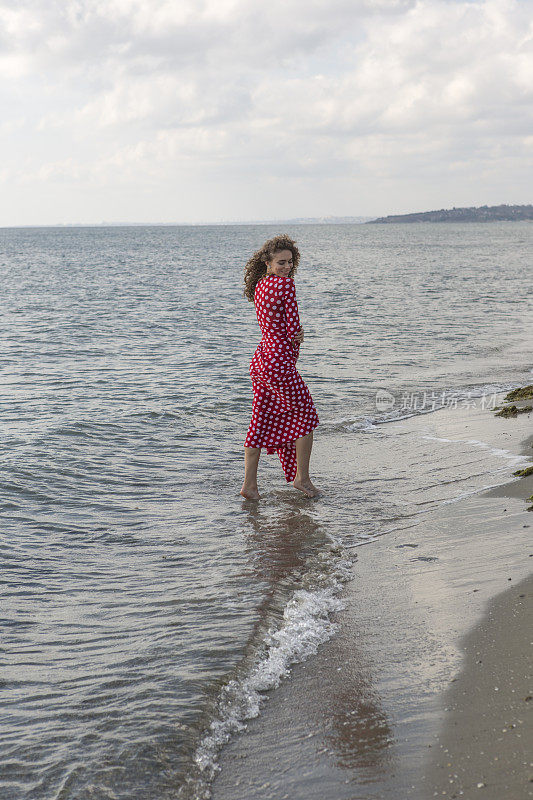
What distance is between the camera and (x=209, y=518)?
6016 mm

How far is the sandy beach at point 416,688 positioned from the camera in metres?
2.67

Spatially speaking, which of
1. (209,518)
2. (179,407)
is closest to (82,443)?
(179,407)

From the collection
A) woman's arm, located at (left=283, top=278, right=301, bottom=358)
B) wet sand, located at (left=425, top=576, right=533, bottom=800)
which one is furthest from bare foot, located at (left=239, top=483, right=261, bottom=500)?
wet sand, located at (left=425, top=576, right=533, bottom=800)

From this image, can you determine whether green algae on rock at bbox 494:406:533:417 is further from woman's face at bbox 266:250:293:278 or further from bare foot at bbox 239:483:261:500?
woman's face at bbox 266:250:293:278

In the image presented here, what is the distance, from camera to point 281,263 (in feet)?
19.6

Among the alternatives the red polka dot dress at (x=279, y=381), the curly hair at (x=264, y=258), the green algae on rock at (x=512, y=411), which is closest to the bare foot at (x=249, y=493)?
the red polka dot dress at (x=279, y=381)

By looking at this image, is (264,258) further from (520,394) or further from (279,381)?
(520,394)

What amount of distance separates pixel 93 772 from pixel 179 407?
7.75 m

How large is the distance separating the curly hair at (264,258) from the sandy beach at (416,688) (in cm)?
244

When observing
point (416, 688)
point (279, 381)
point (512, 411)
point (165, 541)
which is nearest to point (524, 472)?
point (279, 381)

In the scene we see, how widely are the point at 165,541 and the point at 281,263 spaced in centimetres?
247

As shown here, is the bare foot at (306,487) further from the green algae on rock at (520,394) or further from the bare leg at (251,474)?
the green algae on rock at (520,394)

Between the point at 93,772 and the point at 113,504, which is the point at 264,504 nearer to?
the point at 113,504

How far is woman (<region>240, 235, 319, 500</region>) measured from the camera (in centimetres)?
599
